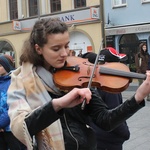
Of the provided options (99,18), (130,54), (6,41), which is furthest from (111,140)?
(6,41)

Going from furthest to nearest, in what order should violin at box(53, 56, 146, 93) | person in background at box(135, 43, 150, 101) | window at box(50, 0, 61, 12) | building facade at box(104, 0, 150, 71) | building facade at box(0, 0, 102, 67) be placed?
1. window at box(50, 0, 61, 12)
2. building facade at box(0, 0, 102, 67)
3. building facade at box(104, 0, 150, 71)
4. person in background at box(135, 43, 150, 101)
5. violin at box(53, 56, 146, 93)

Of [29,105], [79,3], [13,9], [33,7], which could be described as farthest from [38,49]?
[13,9]

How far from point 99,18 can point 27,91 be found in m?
15.9

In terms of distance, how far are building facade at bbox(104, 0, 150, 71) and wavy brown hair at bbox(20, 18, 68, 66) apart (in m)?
13.7

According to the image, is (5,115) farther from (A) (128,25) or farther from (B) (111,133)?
(A) (128,25)

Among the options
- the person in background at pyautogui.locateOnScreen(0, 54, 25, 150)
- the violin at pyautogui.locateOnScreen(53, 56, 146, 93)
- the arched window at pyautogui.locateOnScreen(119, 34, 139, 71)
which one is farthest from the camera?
the arched window at pyautogui.locateOnScreen(119, 34, 139, 71)

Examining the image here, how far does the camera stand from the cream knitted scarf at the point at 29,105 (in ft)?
4.56

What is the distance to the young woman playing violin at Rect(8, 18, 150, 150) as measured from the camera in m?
1.37

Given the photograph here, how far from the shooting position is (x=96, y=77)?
5.67 feet

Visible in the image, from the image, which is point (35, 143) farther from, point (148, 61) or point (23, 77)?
point (148, 61)

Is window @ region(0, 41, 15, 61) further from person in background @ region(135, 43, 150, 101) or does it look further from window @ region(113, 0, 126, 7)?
person in background @ region(135, 43, 150, 101)

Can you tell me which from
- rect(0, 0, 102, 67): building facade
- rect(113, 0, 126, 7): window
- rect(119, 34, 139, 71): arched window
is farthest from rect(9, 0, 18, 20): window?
rect(119, 34, 139, 71): arched window

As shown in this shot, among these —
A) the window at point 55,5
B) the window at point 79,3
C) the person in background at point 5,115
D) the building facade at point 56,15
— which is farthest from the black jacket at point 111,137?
the window at point 55,5

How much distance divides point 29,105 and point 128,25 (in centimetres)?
1481
